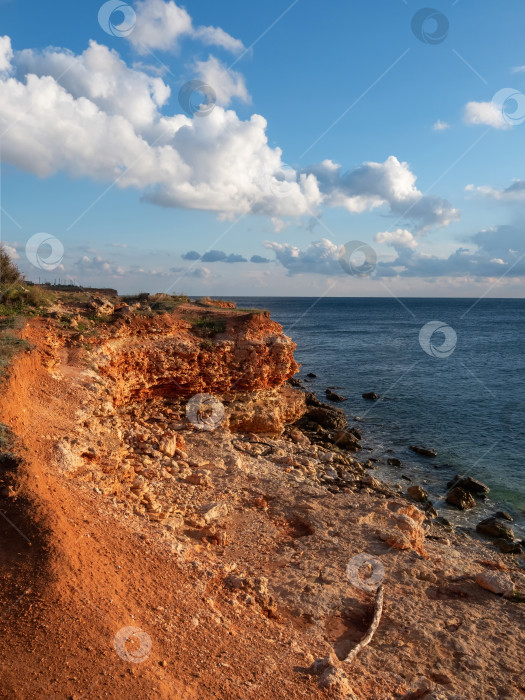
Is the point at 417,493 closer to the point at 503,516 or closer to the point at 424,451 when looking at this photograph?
the point at 503,516

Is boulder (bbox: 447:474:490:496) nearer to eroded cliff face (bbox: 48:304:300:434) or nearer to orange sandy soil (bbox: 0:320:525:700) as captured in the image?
orange sandy soil (bbox: 0:320:525:700)

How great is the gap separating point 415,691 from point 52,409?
11889 millimetres

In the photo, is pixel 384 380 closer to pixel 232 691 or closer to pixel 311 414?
pixel 311 414

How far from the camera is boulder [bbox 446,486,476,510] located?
741 inches

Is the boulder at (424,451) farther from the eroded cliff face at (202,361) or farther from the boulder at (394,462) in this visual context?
the eroded cliff face at (202,361)

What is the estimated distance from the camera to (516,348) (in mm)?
61656

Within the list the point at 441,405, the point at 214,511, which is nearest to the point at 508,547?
the point at 214,511

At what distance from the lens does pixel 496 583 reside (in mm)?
11797

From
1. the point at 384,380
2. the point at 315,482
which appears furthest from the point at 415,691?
the point at 384,380

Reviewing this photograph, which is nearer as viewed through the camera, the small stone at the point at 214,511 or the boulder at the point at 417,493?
the small stone at the point at 214,511

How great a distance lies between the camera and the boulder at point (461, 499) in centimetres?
1883

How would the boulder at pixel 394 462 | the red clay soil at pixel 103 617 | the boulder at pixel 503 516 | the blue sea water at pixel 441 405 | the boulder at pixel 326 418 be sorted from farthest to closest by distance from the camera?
the boulder at pixel 326 418 < the boulder at pixel 394 462 < the blue sea water at pixel 441 405 < the boulder at pixel 503 516 < the red clay soil at pixel 103 617

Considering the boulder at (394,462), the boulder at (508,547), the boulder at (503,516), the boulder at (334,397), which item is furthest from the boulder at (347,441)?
the boulder at (508,547)

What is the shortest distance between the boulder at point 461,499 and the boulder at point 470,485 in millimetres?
844
